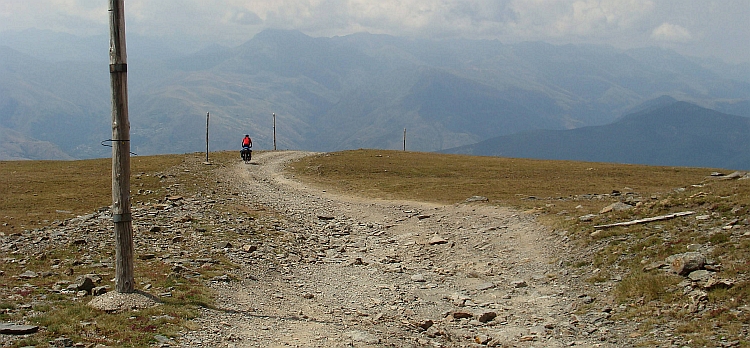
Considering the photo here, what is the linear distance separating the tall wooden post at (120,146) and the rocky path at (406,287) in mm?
2366

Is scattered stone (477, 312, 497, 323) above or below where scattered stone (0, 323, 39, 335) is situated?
below

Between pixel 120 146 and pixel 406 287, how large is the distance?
932cm

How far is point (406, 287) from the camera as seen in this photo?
18.2 meters

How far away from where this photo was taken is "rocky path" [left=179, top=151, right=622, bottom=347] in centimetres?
1313

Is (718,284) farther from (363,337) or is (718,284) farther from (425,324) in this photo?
(363,337)

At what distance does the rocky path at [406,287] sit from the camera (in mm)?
13133

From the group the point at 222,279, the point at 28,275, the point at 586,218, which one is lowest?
the point at 222,279

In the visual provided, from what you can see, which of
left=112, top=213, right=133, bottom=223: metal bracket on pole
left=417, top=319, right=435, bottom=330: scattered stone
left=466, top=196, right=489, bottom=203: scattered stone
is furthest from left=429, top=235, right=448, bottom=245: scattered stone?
left=112, top=213, right=133, bottom=223: metal bracket on pole

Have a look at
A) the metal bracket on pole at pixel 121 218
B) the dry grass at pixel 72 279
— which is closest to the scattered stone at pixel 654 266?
the dry grass at pixel 72 279

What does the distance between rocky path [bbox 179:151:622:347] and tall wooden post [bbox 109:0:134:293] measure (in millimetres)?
2366

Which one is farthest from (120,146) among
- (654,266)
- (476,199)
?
(476,199)

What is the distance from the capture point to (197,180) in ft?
134

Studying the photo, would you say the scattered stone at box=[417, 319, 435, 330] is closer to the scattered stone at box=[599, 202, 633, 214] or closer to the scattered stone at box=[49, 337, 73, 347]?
the scattered stone at box=[49, 337, 73, 347]

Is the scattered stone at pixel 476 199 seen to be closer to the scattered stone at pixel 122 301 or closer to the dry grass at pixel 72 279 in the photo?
the dry grass at pixel 72 279
